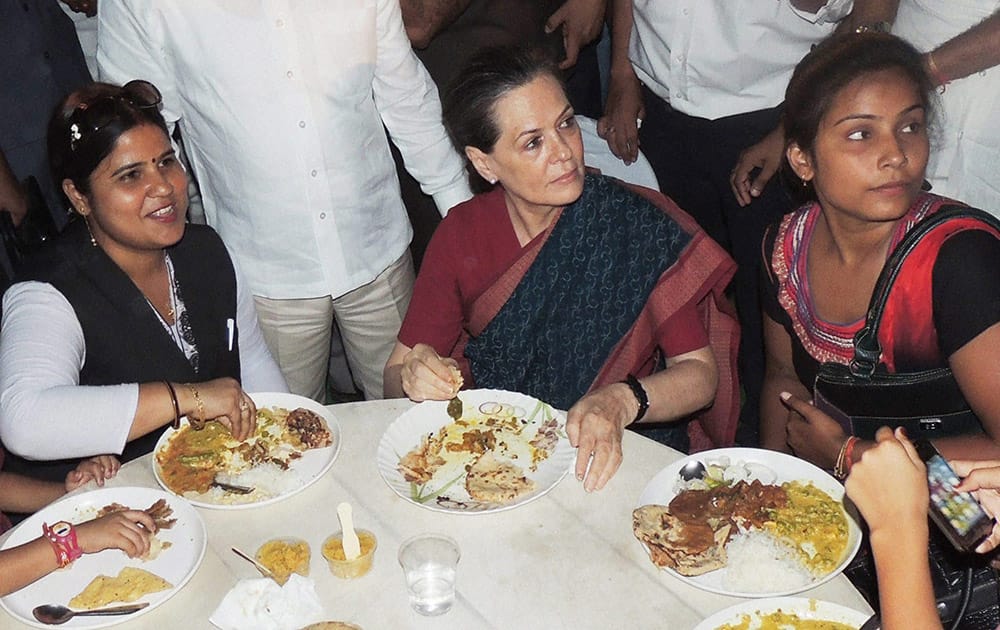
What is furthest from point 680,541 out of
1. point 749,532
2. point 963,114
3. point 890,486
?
point 963,114

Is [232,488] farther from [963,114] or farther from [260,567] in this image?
[963,114]

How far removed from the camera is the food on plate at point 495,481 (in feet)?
6.80

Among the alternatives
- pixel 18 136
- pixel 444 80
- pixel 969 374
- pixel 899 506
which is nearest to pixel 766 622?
pixel 899 506

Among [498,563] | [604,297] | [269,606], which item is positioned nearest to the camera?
[269,606]

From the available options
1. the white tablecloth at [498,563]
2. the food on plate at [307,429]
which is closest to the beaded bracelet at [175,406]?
the white tablecloth at [498,563]

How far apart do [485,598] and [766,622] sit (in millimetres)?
497

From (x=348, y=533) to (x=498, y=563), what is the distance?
0.95 ft

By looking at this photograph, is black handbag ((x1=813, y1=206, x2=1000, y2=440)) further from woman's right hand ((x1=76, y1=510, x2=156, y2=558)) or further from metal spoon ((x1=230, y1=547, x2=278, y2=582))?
woman's right hand ((x1=76, y1=510, x2=156, y2=558))

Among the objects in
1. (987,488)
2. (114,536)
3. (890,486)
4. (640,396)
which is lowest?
(114,536)

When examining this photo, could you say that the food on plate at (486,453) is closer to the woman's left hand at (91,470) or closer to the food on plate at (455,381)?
the food on plate at (455,381)

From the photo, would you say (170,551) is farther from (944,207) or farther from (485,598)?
(944,207)

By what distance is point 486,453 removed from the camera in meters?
Result: 2.24

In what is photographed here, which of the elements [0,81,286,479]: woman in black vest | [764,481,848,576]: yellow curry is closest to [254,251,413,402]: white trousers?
[0,81,286,479]: woman in black vest

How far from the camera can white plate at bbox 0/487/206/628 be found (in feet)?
6.07
